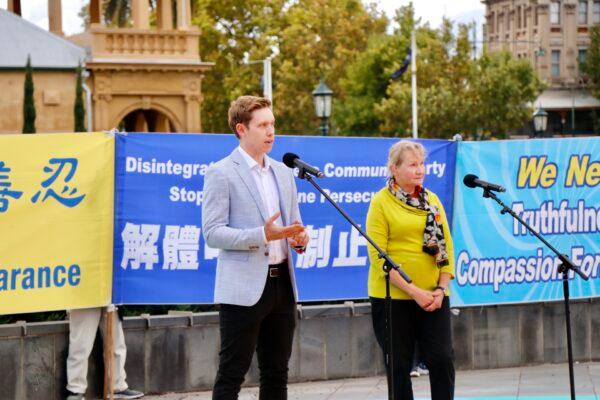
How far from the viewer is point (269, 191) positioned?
764cm

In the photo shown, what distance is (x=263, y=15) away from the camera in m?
77.3

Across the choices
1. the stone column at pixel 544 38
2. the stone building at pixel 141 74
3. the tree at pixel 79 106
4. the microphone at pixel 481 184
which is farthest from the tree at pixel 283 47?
the microphone at pixel 481 184

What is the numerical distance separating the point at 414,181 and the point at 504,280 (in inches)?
152

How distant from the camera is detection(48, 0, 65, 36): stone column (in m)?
63.8

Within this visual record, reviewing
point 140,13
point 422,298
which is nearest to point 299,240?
point 422,298

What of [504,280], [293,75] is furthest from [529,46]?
[504,280]

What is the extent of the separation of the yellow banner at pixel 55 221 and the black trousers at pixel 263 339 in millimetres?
2818

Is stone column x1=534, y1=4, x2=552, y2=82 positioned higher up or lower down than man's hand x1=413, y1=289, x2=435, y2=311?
higher up

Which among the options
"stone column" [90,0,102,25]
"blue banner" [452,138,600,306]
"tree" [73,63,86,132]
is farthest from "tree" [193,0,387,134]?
"blue banner" [452,138,600,306]

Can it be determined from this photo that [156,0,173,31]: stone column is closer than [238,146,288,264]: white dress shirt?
No

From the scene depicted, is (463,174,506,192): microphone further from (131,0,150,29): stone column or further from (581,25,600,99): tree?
(581,25,600,99): tree

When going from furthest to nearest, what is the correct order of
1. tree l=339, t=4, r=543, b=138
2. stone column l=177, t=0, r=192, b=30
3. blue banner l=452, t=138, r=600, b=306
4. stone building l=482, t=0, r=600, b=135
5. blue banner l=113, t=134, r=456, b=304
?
stone building l=482, t=0, r=600, b=135 → tree l=339, t=4, r=543, b=138 → stone column l=177, t=0, r=192, b=30 → blue banner l=452, t=138, r=600, b=306 → blue banner l=113, t=134, r=456, b=304

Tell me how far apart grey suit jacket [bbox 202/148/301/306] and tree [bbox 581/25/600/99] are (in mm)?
101063

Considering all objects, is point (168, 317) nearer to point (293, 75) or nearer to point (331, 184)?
point (331, 184)
